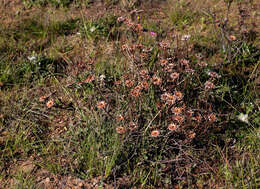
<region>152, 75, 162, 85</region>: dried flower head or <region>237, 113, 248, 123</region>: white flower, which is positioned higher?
<region>152, 75, 162, 85</region>: dried flower head

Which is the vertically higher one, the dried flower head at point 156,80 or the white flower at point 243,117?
the dried flower head at point 156,80

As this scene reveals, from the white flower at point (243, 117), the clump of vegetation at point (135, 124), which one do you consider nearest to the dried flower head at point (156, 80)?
the clump of vegetation at point (135, 124)

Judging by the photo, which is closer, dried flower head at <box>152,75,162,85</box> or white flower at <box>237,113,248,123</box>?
dried flower head at <box>152,75,162,85</box>

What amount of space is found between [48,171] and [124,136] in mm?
665

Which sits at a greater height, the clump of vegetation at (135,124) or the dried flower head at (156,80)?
the dried flower head at (156,80)

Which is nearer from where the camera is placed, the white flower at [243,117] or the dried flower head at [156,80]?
the dried flower head at [156,80]

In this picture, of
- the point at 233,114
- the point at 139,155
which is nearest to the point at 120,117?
the point at 139,155

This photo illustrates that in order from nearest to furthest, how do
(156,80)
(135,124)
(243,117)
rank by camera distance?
1. (135,124)
2. (156,80)
3. (243,117)

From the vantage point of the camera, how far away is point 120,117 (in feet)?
Result: 6.75

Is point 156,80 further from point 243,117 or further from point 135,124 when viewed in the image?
point 243,117

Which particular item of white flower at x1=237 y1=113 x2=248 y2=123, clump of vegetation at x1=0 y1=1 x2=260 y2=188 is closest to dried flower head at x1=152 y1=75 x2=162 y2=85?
clump of vegetation at x1=0 y1=1 x2=260 y2=188

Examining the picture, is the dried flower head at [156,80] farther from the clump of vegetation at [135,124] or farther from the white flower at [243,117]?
the white flower at [243,117]

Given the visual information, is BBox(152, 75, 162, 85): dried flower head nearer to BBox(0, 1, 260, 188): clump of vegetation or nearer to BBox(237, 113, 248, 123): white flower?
BBox(0, 1, 260, 188): clump of vegetation

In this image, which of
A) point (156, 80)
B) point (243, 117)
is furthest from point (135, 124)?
point (243, 117)
